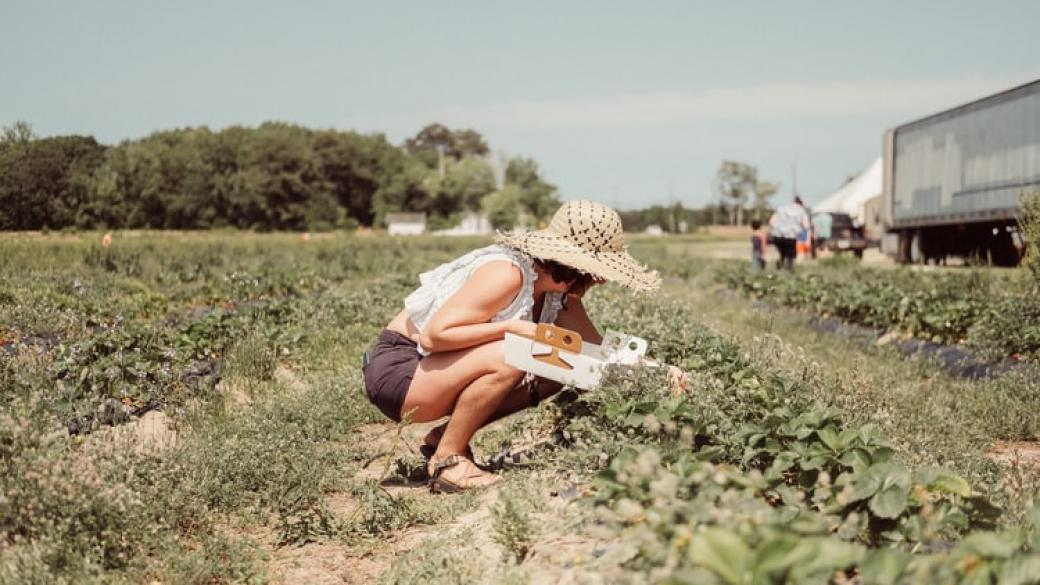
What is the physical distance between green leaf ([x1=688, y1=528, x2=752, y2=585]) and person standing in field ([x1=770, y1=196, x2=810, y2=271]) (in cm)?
1603

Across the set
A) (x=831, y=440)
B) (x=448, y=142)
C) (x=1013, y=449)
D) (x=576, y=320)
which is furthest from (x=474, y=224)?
(x=831, y=440)

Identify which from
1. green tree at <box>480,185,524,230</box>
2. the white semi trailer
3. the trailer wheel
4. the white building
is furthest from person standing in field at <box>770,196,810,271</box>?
the white building

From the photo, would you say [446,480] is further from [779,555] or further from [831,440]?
[779,555]

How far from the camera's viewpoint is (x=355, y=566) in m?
3.84

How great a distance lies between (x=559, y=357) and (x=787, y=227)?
1389 centimetres

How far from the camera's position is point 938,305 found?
999 centimetres

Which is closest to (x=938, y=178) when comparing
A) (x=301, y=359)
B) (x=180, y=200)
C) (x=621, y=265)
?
(x=301, y=359)

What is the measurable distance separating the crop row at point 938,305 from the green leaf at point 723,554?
675cm

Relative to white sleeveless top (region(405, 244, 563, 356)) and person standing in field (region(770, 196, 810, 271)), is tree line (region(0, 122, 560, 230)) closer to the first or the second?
person standing in field (region(770, 196, 810, 271))

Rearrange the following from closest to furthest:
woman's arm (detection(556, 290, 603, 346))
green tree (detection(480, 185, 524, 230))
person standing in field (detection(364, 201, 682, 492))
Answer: person standing in field (detection(364, 201, 682, 492)), woman's arm (detection(556, 290, 603, 346)), green tree (detection(480, 185, 524, 230))

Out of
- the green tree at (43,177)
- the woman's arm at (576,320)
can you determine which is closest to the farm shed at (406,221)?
the green tree at (43,177)

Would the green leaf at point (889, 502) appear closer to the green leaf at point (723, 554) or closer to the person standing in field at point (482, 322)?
the green leaf at point (723, 554)

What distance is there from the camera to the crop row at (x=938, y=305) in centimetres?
837

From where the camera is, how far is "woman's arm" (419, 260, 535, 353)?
447 centimetres
